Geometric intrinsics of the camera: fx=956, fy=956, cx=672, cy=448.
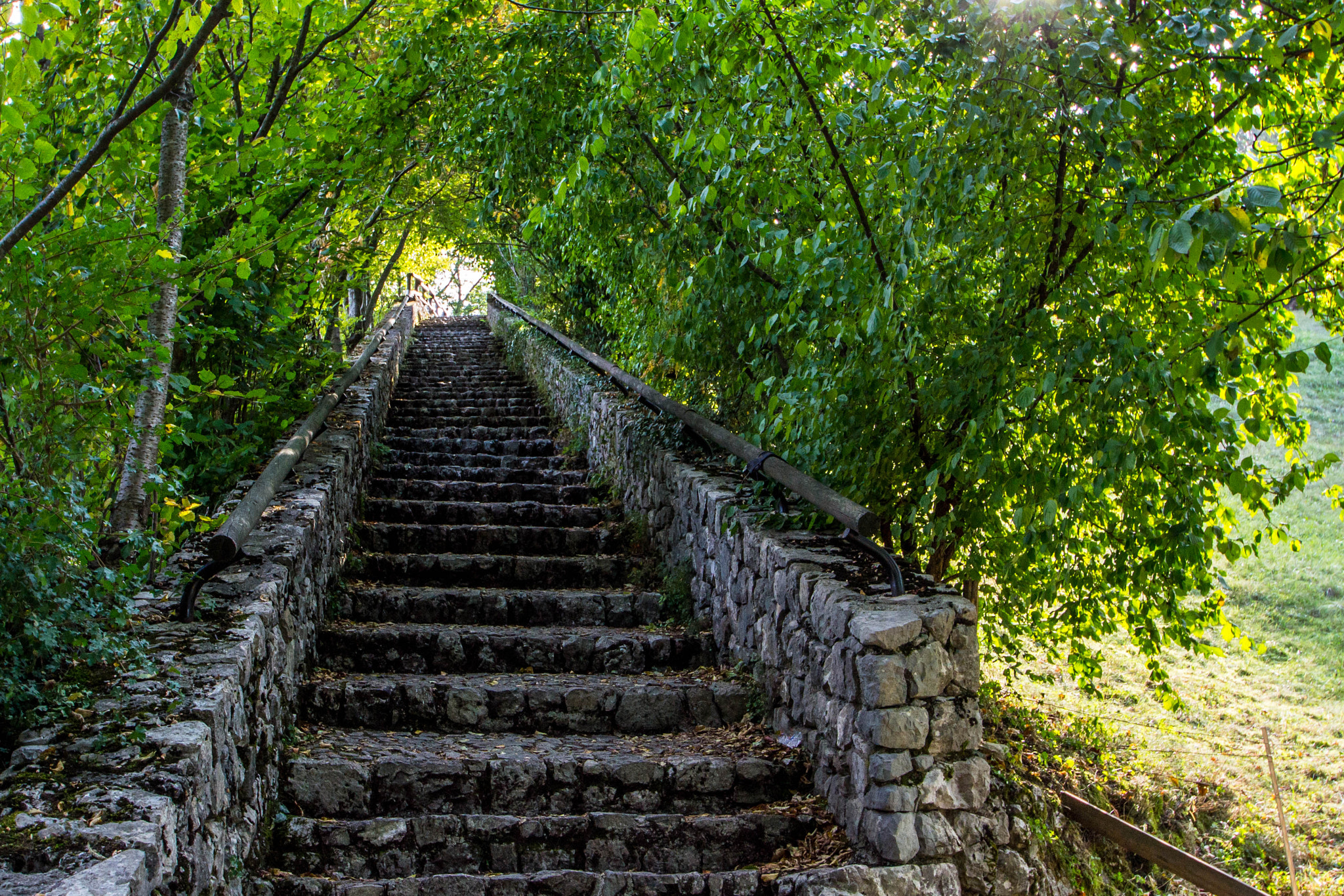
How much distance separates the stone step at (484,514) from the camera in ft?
20.6

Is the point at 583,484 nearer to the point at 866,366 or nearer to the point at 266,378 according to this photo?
the point at 266,378

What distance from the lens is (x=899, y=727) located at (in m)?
2.88

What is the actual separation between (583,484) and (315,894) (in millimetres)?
4576

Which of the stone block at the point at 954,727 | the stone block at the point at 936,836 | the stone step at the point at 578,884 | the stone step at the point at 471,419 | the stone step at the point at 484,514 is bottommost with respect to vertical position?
the stone step at the point at 578,884

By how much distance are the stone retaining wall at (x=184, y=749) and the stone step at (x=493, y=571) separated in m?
1.11

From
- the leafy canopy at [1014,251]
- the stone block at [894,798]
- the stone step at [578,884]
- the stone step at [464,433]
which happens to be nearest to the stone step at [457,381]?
the stone step at [464,433]

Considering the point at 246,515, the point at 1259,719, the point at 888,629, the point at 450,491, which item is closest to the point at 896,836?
the point at 888,629

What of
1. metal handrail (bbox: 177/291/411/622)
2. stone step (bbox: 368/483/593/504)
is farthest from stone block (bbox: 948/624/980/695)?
stone step (bbox: 368/483/593/504)

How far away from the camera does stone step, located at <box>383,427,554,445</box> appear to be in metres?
8.45

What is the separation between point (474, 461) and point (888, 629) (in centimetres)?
533

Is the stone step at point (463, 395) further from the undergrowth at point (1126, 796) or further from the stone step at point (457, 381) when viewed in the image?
the undergrowth at point (1126, 796)

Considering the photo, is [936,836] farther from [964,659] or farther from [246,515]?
[246,515]

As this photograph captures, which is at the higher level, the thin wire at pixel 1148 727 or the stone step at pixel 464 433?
the stone step at pixel 464 433

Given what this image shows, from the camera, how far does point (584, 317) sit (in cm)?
1080
